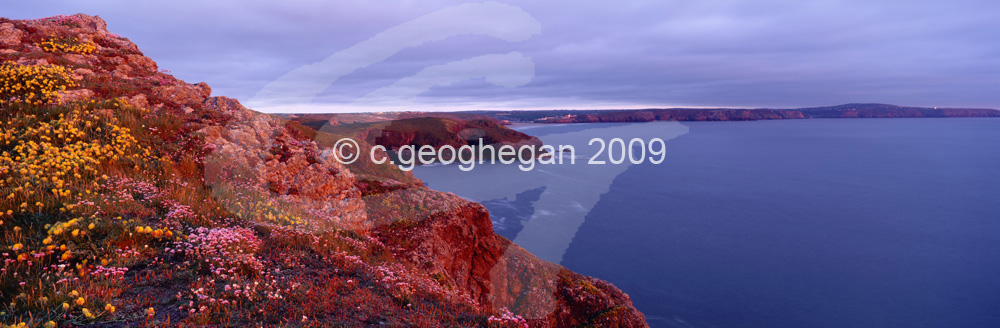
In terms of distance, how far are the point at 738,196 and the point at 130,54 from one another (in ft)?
245

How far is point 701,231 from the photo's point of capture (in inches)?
2046

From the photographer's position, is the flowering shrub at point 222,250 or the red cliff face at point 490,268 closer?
the flowering shrub at point 222,250

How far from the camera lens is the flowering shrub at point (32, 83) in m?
12.0

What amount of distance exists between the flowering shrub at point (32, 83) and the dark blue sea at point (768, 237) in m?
35.0

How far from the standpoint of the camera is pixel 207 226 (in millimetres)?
7398

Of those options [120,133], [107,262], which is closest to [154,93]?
[120,133]

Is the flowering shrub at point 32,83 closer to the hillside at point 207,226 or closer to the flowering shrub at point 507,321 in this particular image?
the hillside at point 207,226

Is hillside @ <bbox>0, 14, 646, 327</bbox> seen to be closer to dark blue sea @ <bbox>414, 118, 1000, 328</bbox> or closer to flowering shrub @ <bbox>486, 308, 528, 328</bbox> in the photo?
flowering shrub @ <bbox>486, 308, 528, 328</bbox>

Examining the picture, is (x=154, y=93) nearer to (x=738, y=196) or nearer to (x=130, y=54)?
(x=130, y=54)

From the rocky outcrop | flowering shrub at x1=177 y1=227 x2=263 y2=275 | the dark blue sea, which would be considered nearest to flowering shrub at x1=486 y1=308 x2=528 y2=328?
flowering shrub at x1=177 y1=227 x2=263 y2=275

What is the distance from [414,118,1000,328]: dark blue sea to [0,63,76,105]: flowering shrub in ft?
115

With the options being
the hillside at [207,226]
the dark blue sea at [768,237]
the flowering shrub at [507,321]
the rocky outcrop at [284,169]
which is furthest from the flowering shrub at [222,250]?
the dark blue sea at [768,237]

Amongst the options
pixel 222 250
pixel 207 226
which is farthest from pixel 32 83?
pixel 222 250

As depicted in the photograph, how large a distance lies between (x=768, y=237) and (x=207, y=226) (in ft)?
189
